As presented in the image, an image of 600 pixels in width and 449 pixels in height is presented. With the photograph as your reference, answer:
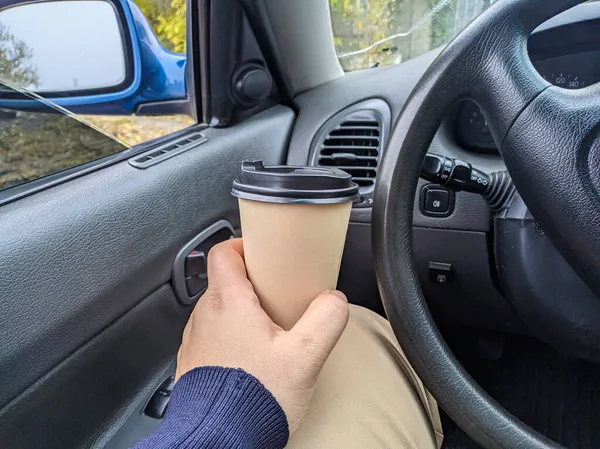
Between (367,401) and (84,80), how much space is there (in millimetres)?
896

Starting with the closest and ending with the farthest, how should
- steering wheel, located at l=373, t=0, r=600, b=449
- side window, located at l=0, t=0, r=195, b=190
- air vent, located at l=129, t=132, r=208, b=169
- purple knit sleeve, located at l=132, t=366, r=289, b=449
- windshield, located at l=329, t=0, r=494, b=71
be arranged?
purple knit sleeve, located at l=132, t=366, r=289, b=449
steering wheel, located at l=373, t=0, r=600, b=449
side window, located at l=0, t=0, r=195, b=190
air vent, located at l=129, t=132, r=208, b=169
windshield, located at l=329, t=0, r=494, b=71

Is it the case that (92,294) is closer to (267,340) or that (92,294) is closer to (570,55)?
(267,340)

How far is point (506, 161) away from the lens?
2.56ft

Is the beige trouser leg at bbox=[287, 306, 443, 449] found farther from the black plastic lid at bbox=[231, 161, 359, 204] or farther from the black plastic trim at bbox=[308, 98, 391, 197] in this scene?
the black plastic trim at bbox=[308, 98, 391, 197]

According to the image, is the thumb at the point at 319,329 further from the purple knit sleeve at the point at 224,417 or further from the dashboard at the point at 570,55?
the dashboard at the point at 570,55

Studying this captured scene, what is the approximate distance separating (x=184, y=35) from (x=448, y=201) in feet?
2.51

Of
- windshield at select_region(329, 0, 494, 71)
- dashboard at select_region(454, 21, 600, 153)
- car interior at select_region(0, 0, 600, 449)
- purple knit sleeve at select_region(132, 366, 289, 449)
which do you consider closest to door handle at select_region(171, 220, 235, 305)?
car interior at select_region(0, 0, 600, 449)

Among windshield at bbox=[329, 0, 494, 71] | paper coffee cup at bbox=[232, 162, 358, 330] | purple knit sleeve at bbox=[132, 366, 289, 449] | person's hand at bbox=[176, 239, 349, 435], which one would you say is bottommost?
purple knit sleeve at bbox=[132, 366, 289, 449]

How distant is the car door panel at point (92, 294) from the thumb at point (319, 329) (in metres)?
0.41

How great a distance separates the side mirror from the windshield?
0.54 m

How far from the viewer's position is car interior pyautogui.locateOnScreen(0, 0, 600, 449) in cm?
75

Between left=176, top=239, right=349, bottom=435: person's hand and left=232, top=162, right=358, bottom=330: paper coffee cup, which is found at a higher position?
left=232, top=162, right=358, bottom=330: paper coffee cup

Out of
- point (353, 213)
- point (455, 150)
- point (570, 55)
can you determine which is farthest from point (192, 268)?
point (570, 55)

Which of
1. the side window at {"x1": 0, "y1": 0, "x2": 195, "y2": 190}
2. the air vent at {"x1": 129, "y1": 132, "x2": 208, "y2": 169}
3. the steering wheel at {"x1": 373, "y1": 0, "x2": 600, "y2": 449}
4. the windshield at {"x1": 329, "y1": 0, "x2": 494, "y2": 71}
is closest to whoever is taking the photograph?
the steering wheel at {"x1": 373, "y1": 0, "x2": 600, "y2": 449}
